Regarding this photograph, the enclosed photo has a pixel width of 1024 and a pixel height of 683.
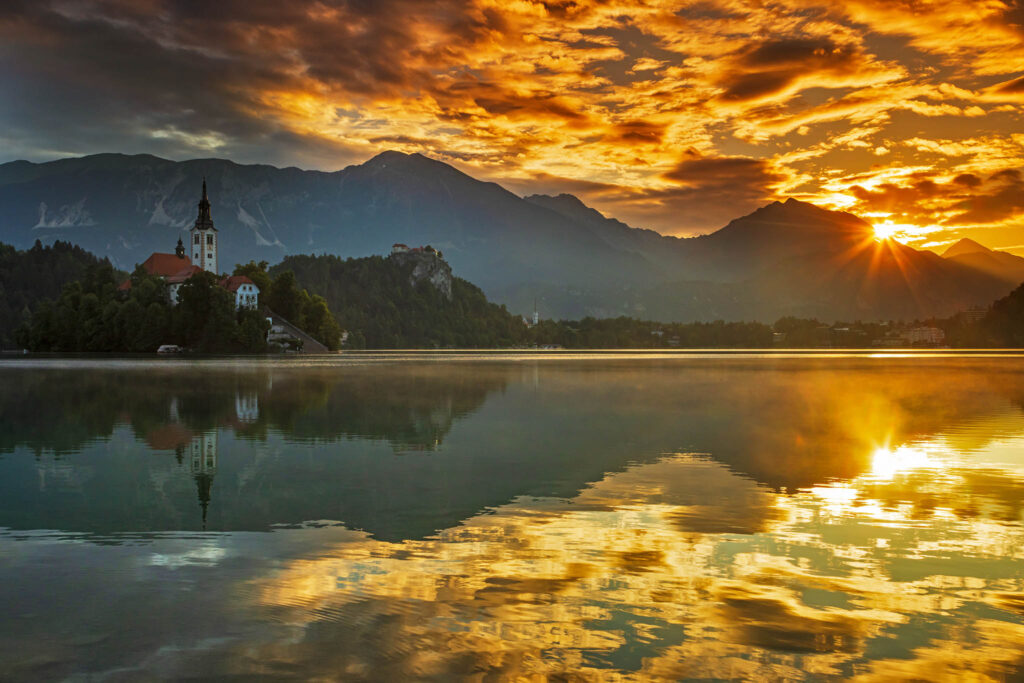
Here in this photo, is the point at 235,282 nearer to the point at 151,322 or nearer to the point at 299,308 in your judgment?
the point at 299,308

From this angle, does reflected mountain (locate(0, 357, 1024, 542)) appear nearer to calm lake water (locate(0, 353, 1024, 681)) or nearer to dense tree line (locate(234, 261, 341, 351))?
calm lake water (locate(0, 353, 1024, 681))

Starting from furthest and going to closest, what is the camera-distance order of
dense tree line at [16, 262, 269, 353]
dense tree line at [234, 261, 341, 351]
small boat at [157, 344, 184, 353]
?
dense tree line at [234, 261, 341, 351], dense tree line at [16, 262, 269, 353], small boat at [157, 344, 184, 353]

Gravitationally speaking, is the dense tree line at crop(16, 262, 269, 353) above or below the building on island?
below

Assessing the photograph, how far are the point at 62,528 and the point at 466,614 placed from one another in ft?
28.9

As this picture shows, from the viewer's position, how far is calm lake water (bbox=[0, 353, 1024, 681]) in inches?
327

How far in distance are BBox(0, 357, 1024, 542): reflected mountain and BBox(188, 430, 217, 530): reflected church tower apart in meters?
0.11

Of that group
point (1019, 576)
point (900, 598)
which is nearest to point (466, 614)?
point (900, 598)

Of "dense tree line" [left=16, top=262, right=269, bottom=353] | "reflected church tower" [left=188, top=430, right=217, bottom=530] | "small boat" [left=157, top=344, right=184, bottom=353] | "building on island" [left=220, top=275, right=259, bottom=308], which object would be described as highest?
"building on island" [left=220, top=275, right=259, bottom=308]

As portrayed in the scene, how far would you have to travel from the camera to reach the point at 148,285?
16038cm

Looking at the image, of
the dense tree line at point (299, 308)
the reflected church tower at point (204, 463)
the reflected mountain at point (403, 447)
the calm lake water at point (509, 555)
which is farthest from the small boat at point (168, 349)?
the reflected church tower at point (204, 463)

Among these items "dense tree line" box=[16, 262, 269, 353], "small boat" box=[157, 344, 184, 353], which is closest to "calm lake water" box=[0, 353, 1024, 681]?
"dense tree line" box=[16, 262, 269, 353]

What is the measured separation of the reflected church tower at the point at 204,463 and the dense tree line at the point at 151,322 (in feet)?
434

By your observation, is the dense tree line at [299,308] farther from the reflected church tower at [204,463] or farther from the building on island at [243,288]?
the reflected church tower at [204,463]

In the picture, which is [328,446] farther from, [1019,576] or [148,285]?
[148,285]
